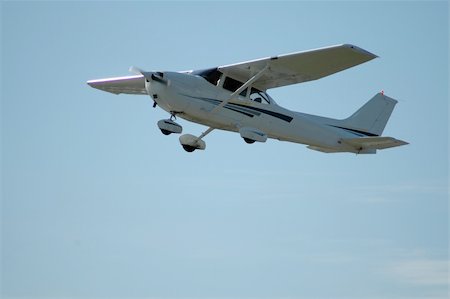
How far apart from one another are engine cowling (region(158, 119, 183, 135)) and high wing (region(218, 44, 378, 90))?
1606mm

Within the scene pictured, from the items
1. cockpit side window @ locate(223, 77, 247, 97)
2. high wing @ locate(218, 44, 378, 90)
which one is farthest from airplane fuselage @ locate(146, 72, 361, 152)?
high wing @ locate(218, 44, 378, 90)

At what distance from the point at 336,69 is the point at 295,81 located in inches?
46.4

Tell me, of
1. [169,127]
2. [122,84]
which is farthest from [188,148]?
[122,84]

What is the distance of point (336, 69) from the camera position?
59.0ft

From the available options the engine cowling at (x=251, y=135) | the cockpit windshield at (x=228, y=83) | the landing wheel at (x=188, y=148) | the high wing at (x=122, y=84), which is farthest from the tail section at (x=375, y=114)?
the high wing at (x=122, y=84)

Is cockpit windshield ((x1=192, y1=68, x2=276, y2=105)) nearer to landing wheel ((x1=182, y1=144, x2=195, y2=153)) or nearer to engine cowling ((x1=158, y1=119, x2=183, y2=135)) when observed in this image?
engine cowling ((x1=158, y1=119, x2=183, y2=135))

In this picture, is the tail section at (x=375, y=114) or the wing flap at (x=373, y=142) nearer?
the wing flap at (x=373, y=142)

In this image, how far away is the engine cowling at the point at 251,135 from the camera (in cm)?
1848

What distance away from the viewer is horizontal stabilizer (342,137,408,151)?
19328 mm

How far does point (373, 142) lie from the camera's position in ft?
65.0

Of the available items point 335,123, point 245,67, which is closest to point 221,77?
point 245,67

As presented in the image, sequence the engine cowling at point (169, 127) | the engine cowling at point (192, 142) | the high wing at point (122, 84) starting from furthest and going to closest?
1. the high wing at point (122, 84)
2. the engine cowling at point (192, 142)
3. the engine cowling at point (169, 127)

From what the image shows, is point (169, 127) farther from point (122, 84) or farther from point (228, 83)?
point (122, 84)

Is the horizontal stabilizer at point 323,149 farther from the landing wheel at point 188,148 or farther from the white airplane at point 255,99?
the landing wheel at point 188,148
